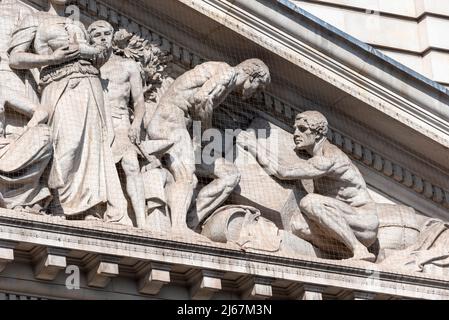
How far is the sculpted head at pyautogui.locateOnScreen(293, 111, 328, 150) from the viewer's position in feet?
52.4

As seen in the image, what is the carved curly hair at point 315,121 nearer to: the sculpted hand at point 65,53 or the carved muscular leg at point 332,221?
the carved muscular leg at point 332,221

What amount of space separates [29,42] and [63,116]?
69 cm

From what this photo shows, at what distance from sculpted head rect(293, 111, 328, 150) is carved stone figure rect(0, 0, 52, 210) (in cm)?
229

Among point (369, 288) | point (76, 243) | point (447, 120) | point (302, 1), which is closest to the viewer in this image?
point (76, 243)

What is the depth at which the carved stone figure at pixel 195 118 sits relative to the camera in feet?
50.0

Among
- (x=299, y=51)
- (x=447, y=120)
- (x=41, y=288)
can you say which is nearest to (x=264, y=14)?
(x=299, y=51)

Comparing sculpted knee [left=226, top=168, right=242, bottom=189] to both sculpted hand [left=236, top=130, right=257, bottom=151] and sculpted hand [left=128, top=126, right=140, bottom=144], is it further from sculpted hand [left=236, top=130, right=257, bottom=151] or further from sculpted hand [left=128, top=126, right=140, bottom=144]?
sculpted hand [left=128, top=126, right=140, bottom=144]

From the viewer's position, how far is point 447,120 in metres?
16.5

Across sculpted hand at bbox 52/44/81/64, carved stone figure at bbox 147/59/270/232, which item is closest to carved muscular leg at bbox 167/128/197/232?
carved stone figure at bbox 147/59/270/232

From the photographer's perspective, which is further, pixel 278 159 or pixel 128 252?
pixel 278 159

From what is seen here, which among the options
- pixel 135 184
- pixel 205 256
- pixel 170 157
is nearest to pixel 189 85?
pixel 170 157

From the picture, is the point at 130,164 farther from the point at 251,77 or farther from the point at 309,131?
the point at 309,131

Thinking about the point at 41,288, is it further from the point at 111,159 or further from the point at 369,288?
the point at 369,288

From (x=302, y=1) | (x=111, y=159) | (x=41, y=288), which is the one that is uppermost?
(x=302, y=1)
